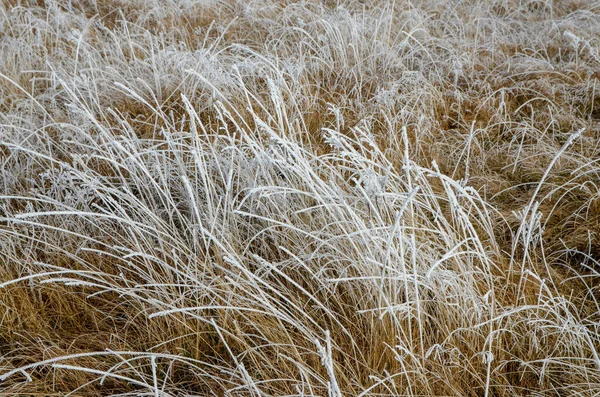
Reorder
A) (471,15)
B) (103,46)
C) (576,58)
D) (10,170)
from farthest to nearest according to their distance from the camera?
(471,15)
(103,46)
(576,58)
(10,170)

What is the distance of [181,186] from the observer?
2049 millimetres

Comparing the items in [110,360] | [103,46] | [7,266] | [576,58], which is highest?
[103,46]

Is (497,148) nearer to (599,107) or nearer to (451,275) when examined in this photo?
(599,107)

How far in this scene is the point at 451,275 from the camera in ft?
4.75

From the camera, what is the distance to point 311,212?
6.10 feet

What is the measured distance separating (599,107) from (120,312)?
8.82 ft

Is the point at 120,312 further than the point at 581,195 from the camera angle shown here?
No

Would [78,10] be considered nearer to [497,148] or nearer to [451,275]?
[497,148]

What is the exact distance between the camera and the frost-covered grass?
55.2 inches

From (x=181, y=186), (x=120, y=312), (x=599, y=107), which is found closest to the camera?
(x=120, y=312)

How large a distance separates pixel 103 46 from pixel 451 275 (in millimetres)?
2935

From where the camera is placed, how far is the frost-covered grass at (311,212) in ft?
4.60

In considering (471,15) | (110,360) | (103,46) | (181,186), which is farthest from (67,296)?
(471,15)

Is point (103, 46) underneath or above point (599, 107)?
above
